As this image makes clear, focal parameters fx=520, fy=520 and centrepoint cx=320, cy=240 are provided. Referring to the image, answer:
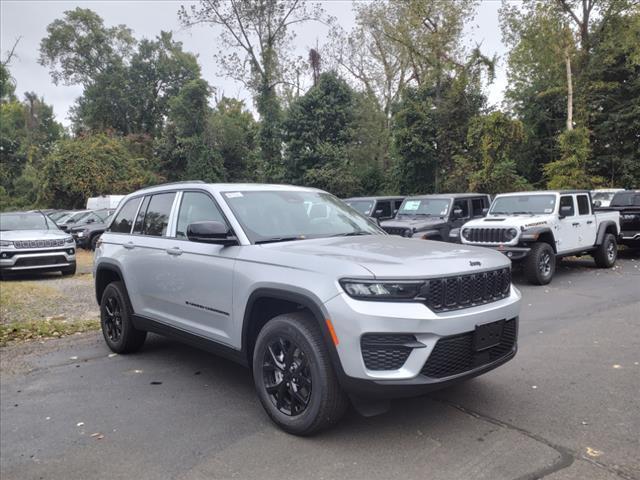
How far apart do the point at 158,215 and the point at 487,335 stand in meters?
3.49

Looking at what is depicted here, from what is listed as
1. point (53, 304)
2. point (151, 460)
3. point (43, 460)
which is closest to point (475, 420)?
point (151, 460)

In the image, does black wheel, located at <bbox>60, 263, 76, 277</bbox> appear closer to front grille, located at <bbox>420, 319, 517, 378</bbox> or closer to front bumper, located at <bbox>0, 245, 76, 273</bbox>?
front bumper, located at <bbox>0, 245, 76, 273</bbox>

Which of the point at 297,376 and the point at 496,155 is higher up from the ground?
the point at 496,155

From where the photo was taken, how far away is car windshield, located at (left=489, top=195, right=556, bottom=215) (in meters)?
10.9

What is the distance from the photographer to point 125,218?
6.07 meters

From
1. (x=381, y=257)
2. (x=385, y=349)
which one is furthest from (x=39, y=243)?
(x=385, y=349)

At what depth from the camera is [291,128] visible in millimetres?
29781

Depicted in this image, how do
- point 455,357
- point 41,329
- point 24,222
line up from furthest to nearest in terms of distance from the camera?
point 24,222 < point 41,329 < point 455,357

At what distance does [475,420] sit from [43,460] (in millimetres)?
3038

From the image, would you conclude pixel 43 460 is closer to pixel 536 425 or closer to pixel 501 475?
pixel 501 475

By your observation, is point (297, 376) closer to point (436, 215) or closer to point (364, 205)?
point (436, 215)

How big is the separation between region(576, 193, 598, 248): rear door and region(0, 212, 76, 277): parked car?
1173cm

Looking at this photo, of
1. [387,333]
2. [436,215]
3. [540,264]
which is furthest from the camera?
[436,215]

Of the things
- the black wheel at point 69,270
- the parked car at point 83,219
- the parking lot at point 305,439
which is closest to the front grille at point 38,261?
the black wheel at point 69,270
